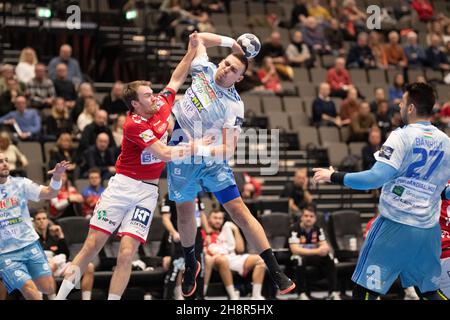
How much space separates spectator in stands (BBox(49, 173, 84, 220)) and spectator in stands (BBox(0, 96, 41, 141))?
173cm

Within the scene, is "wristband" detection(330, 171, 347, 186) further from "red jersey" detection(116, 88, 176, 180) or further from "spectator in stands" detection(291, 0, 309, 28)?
"spectator in stands" detection(291, 0, 309, 28)

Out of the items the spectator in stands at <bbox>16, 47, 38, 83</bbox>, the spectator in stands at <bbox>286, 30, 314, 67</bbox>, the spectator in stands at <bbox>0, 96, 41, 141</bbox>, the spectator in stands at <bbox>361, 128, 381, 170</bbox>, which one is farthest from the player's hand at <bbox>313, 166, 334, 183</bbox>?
the spectator in stands at <bbox>286, 30, 314, 67</bbox>

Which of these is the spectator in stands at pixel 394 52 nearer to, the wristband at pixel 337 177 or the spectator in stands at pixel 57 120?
the spectator in stands at pixel 57 120

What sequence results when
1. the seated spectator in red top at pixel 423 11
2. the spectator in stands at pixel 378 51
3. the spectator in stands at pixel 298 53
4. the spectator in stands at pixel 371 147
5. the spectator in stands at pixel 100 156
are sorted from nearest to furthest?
the spectator in stands at pixel 100 156 < the spectator in stands at pixel 371 147 < the spectator in stands at pixel 298 53 < the spectator in stands at pixel 378 51 < the seated spectator in red top at pixel 423 11

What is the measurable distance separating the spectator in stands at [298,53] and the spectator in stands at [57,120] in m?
6.14

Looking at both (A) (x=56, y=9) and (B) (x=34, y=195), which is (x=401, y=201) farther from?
(A) (x=56, y=9)

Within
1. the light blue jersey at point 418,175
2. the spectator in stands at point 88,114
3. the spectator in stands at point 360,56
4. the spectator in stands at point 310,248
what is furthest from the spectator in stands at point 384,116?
the light blue jersey at point 418,175

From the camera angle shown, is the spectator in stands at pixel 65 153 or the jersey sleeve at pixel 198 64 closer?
the jersey sleeve at pixel 198 64

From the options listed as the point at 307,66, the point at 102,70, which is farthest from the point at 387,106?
the point at 102,70

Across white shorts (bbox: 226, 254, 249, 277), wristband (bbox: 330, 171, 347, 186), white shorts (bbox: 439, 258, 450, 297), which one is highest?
wristband (bbox: 330, 171, 347, 186)

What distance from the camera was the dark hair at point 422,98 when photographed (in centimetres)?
739

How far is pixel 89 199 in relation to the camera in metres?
13.7

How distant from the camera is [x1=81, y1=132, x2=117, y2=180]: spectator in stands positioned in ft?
47.9
